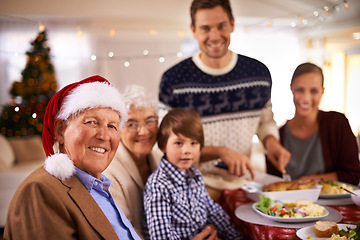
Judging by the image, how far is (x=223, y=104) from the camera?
5.59 feet

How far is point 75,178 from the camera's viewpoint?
2.99 ft

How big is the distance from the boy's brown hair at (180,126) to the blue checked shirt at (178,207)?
119 millimetres

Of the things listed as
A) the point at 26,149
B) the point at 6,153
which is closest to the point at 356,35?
the point at 6,153

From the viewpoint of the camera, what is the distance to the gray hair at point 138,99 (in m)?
1.62

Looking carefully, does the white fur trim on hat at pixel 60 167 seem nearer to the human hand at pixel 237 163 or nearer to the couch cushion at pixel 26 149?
the human hand at pixel 237 163

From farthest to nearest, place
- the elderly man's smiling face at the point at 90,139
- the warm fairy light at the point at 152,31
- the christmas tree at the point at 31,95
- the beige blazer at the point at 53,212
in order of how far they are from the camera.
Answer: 1. the warm fairy light at the point at 152,31
2. the christmas tree at the point at 31,95
3. the elderly man's smiling face at the point at 90,139
4. the beige blazer at the point at 53,212

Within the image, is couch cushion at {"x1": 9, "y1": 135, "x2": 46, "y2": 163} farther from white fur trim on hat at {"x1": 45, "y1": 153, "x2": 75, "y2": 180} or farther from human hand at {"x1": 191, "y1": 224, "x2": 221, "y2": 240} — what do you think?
white fur trim on hat at {"x1": 45, "y1": 153, "x2": 75, "y2": 180}

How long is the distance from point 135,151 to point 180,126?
285 mm

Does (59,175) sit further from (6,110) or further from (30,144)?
(6,110)

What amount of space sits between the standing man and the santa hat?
68 centimetres

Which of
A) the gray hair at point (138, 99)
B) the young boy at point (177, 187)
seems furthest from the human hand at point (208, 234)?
the gray hair at point (138, 99)

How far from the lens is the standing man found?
165 centimetres

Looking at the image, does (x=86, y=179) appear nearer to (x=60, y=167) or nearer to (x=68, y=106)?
(x=60, y=167)

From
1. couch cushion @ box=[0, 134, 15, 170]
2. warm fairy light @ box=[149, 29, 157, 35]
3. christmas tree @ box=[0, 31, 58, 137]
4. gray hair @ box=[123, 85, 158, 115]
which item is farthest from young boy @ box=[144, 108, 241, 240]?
warm fairy light @ box=[149, 29, 157, 35]
